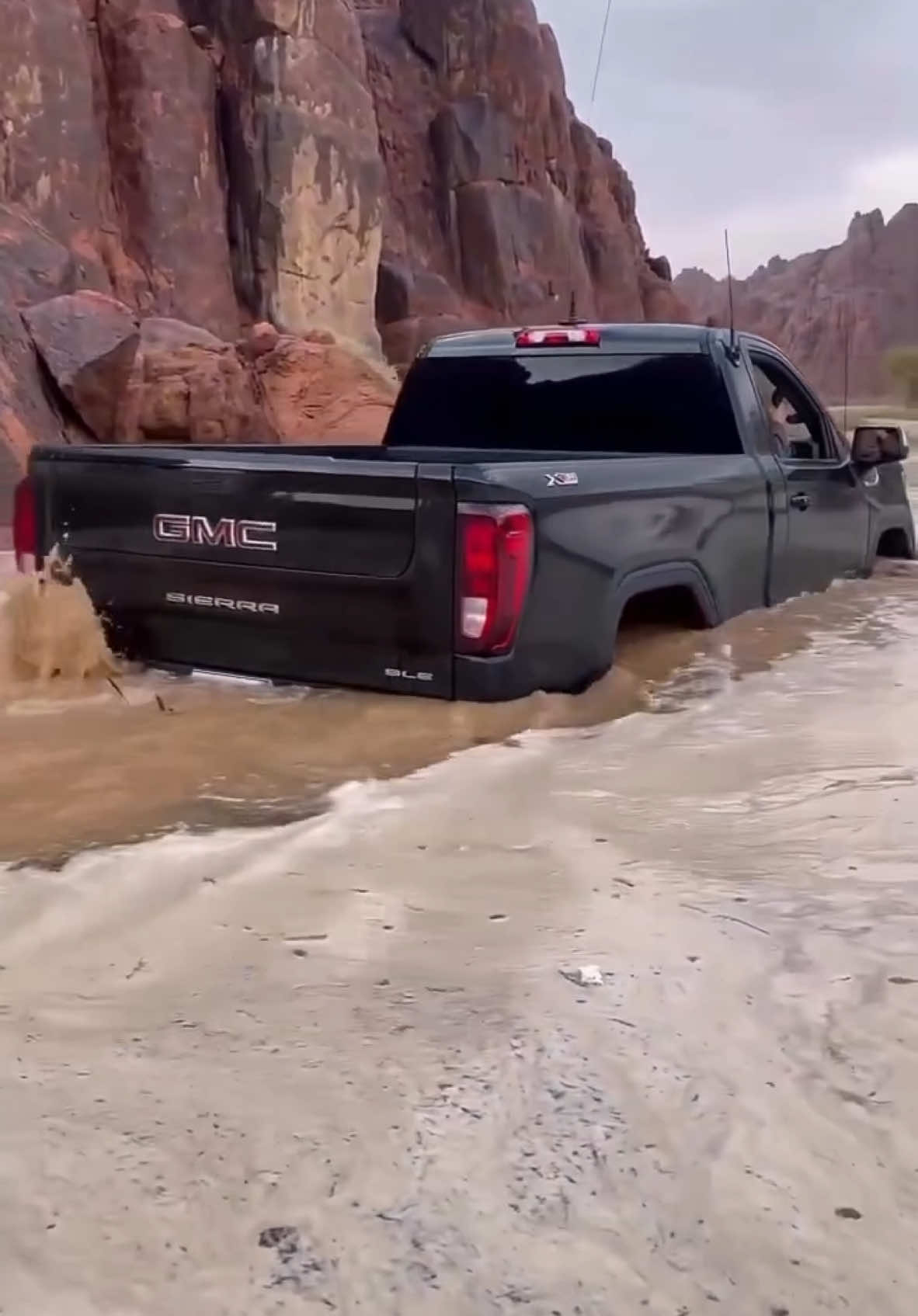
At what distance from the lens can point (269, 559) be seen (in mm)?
4277

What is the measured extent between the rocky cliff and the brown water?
8228mm

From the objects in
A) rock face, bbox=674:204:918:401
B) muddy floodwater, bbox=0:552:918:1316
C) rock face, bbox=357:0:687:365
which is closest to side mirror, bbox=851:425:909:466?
muddy floodwater, bbox=0:552:918:1316

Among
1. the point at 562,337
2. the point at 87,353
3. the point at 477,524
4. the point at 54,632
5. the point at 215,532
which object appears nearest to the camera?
the point at 477,524

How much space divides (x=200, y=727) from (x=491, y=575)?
1.07 m

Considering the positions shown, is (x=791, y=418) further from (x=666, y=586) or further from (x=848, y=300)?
(x=848, y=300)

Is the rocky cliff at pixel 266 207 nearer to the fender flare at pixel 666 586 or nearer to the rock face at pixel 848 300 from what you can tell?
the fender flare at pixel 666 586

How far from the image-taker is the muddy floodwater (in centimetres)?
177

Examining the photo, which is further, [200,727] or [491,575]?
[200,727]

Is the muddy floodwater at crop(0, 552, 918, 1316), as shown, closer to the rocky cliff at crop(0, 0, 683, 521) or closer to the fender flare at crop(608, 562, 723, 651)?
the fender flare at crop(608, 562, 723, 651)

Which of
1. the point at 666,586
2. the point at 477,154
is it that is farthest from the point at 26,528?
the point at 477,154

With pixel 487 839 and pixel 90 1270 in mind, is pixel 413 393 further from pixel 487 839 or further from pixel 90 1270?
pixel 90 1270

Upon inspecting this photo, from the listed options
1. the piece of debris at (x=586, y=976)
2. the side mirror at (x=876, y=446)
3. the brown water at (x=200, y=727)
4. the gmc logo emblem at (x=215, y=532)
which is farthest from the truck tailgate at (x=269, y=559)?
the side mirror at (x=876, y=446)

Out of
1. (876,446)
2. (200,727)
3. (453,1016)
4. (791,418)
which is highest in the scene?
(791,418)

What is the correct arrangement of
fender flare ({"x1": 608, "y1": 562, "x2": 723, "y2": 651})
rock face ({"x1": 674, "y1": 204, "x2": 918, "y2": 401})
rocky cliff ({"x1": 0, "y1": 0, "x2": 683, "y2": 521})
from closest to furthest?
1. fender flare ({"x1": 608, "y1": 562, "x2": 723, "y2": 651})
2. rocky cliff ({"x1": 0, "y1": 0, "x2": 683, "y2": 521})
3. rock face ({"x1": 674, "y1": 204, "x2": 918, "y2": 401})
